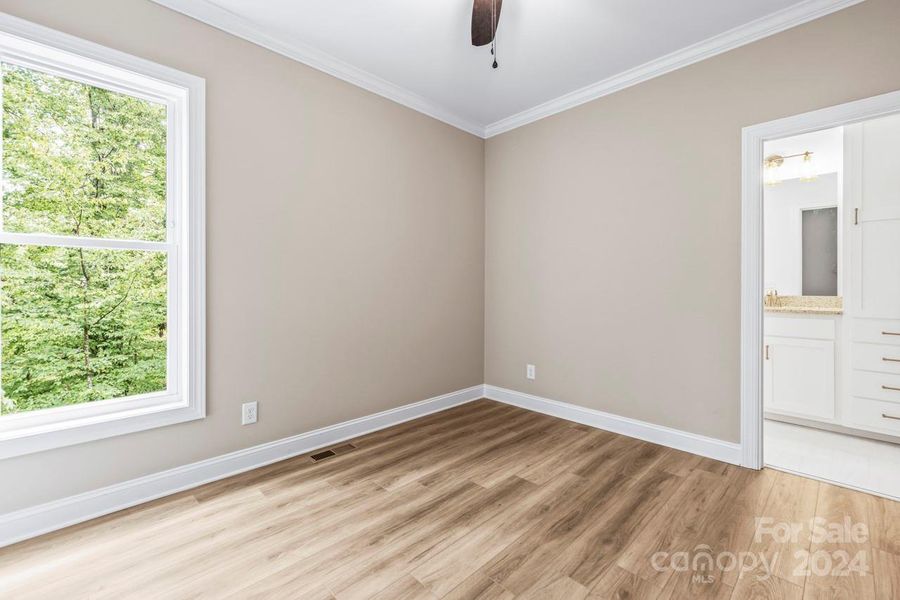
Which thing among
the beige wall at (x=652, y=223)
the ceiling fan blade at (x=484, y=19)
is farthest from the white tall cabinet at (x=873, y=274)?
the ceiling fan blade at (x=484, y=19)

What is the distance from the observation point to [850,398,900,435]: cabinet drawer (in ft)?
9.23

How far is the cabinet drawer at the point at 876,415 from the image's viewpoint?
2.81m

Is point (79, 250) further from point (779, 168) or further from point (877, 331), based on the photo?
point (779, 168)

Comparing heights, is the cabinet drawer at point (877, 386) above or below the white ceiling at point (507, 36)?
below

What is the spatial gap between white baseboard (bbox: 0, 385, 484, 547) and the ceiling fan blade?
258 cm

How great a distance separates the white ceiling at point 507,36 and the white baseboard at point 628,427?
8.33 ft

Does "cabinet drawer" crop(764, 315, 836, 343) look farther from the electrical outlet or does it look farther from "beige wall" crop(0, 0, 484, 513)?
the electrical outlet

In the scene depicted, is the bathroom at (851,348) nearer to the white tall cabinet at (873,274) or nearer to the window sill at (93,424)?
the white tall cabinet at (873,274)

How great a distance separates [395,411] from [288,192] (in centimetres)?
184

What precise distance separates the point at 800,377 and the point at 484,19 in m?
3.64

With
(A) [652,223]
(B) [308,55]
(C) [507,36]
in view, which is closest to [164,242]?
(B) [308,55]

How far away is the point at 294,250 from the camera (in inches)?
103

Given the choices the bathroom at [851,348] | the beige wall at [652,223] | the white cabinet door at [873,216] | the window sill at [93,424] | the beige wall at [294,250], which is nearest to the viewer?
the window sill at [93,424]

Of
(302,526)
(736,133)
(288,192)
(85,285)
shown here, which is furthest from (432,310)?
(736,133)
